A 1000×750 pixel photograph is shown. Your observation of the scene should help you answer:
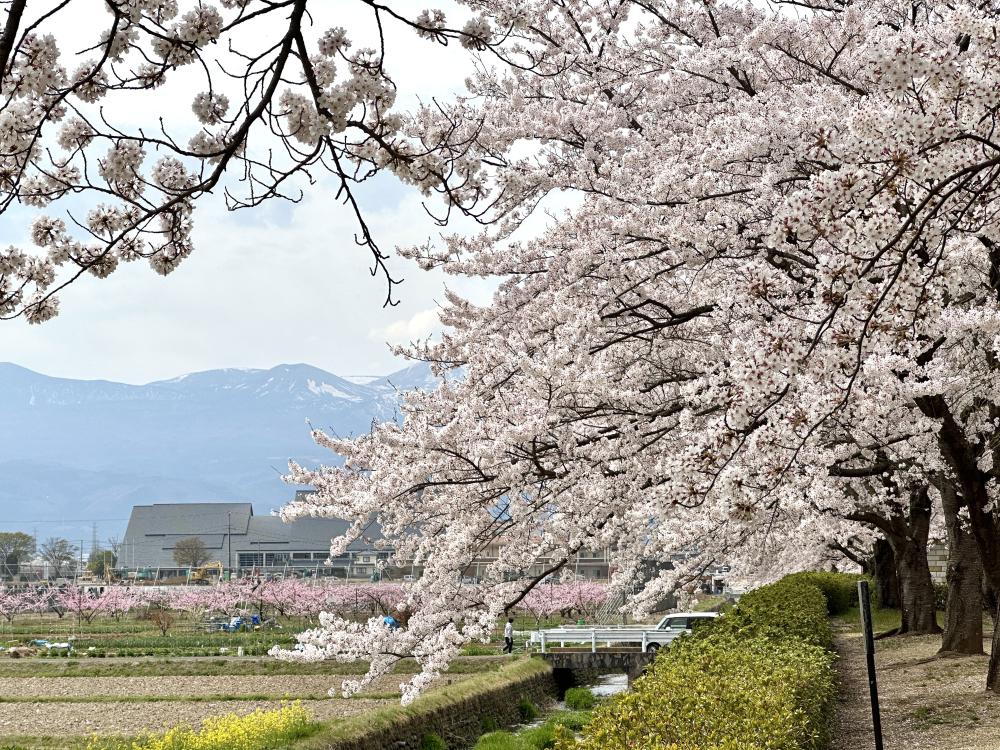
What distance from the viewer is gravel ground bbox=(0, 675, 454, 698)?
21.0 m

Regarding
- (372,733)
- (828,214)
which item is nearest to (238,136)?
(828,214)

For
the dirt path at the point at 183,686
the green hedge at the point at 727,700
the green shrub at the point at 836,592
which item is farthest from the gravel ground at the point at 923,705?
the green shrub at the point at 836,592

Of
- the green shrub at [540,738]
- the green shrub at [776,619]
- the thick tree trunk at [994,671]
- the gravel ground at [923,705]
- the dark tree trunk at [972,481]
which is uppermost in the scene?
the dark tree trunk at [972,481]

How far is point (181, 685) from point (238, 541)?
8191 centimetres

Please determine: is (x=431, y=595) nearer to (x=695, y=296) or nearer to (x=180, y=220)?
(x=695, y=296)

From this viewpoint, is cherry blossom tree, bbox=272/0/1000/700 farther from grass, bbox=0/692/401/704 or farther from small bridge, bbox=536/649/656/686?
small bridge, bbox=536/649/656/686

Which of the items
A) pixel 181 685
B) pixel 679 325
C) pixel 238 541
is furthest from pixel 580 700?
pixel 238 541

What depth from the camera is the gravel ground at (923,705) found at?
26.8 ft

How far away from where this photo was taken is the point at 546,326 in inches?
291

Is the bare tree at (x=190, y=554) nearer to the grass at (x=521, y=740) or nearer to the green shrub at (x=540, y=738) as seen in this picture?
the green shrub at (x=540, y=738)

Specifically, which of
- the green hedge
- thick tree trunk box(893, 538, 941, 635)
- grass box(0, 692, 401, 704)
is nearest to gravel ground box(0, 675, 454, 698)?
grass box(0, 692, 401, 704)

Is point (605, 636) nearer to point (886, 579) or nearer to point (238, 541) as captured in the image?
point (886, 579)

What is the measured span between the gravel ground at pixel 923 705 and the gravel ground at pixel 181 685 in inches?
416

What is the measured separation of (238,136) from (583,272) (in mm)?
4008
